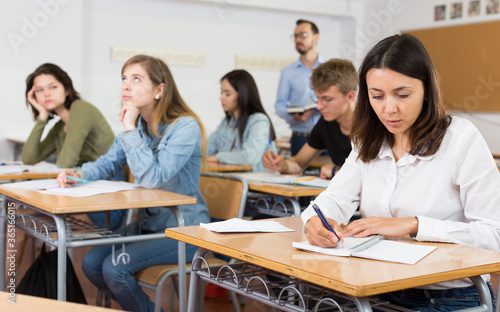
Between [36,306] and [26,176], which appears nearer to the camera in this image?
[36,306]

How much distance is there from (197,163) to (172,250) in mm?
430

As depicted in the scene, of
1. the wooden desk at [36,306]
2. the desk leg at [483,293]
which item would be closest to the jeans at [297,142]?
the desk leg at [483,293]

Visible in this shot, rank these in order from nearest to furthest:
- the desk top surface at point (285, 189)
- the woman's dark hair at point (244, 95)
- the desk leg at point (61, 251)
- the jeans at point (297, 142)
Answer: the desk leg at point (61, 251) → the desk top surface at point (285, 189) → the woman's dark hair at point (244, 95) → the jeans at point (297, 142)

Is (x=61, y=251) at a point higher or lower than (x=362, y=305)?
lower

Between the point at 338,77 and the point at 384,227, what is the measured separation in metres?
1.64

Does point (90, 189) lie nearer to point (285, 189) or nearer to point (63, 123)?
point (285, 189)

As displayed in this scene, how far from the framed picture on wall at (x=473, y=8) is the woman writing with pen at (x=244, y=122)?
3.71m

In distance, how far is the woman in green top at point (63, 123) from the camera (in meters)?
3.24

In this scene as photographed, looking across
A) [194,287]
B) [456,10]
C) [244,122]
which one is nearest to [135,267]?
[194,287]

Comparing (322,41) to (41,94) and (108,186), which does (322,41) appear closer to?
(41,94)

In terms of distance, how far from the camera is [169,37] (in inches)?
273

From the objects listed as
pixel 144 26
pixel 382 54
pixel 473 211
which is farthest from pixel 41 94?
pixel 144 26

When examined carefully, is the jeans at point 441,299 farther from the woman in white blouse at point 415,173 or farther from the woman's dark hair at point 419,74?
the woman's dark hair at point 419,74

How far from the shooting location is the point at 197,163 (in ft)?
8.45
